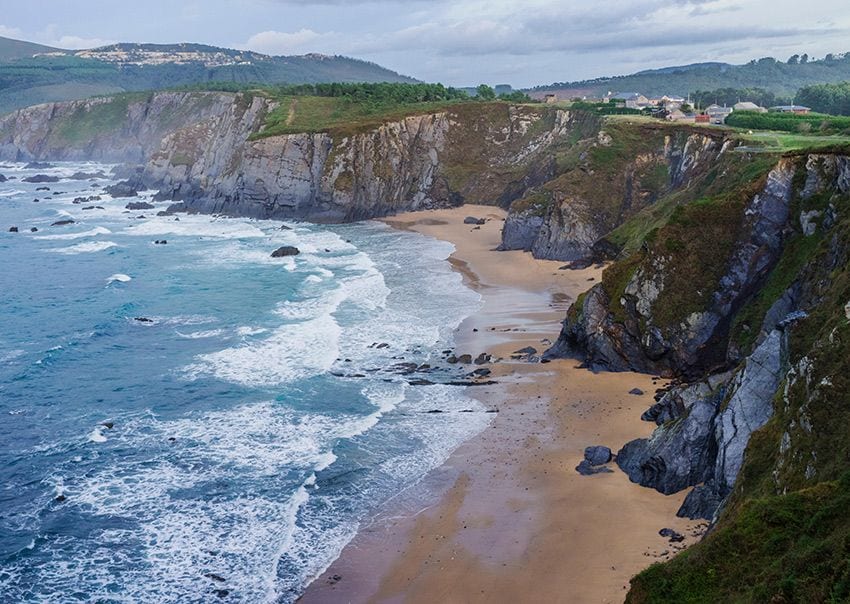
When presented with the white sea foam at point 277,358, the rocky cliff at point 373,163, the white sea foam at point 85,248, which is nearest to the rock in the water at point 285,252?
the white sea foam at point 85,248

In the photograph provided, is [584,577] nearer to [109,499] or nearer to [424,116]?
[109,499]

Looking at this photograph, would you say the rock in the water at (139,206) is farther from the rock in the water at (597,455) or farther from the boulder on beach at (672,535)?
the boulder on beach at (672,535)

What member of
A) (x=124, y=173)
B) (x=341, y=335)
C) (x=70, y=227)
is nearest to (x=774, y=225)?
(x=341, y=335)

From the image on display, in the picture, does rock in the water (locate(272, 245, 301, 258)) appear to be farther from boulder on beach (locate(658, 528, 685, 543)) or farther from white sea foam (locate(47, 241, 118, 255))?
boulder on beach (locate(658, 528, 685, 543))

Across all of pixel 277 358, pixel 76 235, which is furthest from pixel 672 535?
pixel 76 235

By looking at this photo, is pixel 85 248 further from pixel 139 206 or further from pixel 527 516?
pixel 527 516
